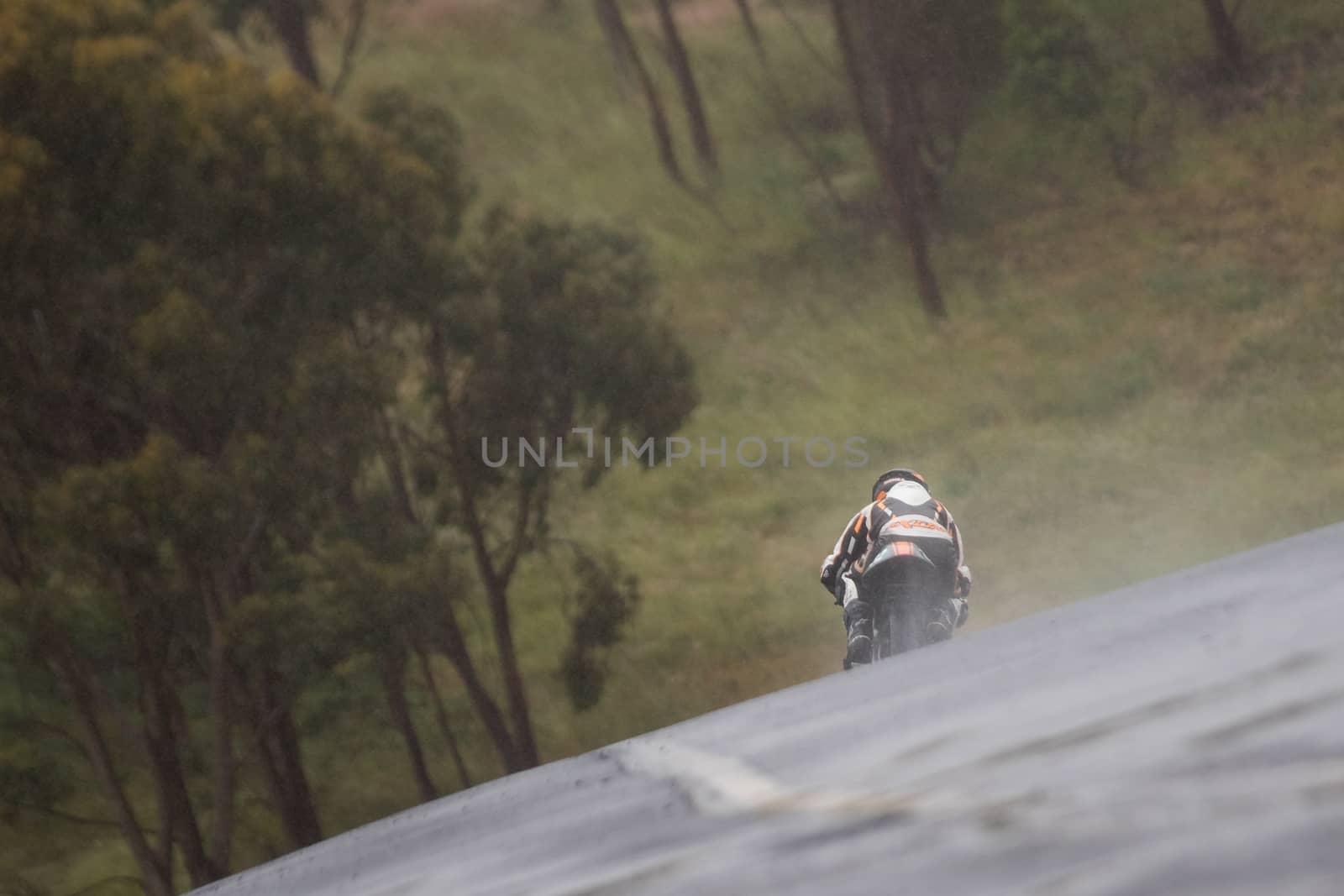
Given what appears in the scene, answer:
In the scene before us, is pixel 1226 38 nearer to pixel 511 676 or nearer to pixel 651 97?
pixel 651 97

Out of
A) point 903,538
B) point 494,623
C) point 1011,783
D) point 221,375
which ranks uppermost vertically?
point 221,375

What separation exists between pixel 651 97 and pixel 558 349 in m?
7.46

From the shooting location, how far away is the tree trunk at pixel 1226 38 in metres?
16.9

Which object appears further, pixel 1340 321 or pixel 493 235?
pixel 1340 321

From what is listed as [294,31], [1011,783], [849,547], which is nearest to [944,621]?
[849,547]

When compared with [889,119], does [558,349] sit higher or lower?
lower

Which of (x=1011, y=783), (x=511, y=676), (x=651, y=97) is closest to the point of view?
(x=1011, y=783)

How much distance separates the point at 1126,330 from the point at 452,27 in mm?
8692

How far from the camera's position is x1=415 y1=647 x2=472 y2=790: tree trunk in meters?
12.2

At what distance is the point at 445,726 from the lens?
12352mm

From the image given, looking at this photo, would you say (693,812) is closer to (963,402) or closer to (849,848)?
(849,848)

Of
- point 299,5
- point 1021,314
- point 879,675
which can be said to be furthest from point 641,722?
point 879,675

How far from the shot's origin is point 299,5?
13.7 m

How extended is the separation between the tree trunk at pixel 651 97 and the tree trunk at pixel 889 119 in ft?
7.31
